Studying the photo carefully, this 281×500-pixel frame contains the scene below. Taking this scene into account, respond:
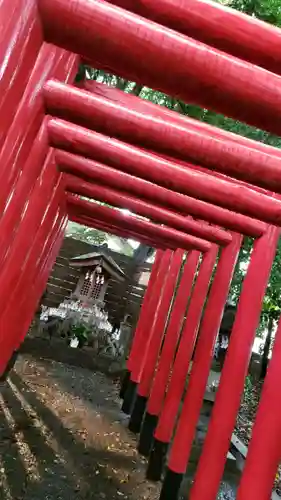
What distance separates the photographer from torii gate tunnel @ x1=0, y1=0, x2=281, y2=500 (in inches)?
56.6

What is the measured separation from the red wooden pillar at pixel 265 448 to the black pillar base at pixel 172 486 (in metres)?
2.03

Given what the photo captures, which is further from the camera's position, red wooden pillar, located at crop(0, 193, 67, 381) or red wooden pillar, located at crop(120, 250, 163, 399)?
red wooden pillar, located at crop(120, 250, 163, 399)

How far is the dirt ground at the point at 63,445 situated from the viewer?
4738 mm

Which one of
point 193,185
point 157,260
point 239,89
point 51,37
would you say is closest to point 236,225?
point 193,185

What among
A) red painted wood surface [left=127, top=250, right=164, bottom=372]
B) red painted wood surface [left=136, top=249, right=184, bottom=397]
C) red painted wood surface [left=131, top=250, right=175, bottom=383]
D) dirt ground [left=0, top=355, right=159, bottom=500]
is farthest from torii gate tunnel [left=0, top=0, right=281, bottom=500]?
red painted wood surface [left=127, top=250, right=164, bottom=372]

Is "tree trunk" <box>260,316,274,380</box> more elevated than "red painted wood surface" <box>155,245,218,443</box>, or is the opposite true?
"tree trunk" <box>260,316,274,380</box>

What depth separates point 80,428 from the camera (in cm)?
671

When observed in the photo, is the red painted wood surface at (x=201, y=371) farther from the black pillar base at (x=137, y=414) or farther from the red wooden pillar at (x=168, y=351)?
the black pillar base at (x=137, y=414)

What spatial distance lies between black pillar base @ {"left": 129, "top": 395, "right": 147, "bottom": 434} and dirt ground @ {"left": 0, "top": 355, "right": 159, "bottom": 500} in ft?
0.55

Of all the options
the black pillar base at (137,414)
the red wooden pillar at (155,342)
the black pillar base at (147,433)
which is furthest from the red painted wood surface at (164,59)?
the black pillar base at (137,414)

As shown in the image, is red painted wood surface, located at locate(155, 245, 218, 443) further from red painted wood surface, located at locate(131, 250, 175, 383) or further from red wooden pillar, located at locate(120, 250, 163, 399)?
red wooden pillar, located at locate(120, 250, 163, 399)

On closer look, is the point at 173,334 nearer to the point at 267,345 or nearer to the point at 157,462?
the point at 157,462

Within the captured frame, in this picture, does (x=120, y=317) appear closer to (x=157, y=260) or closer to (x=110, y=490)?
(x=157, y=260)

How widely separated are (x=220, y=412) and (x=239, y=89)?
331 cm
